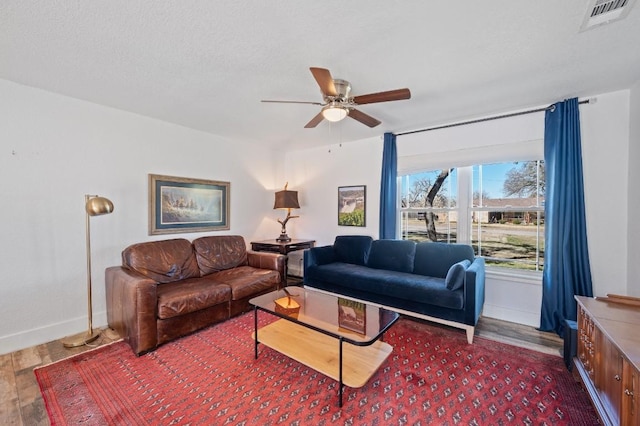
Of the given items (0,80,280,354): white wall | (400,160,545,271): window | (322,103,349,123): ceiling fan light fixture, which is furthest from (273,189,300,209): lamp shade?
(322,103,349,123): ceiling fan light fixture

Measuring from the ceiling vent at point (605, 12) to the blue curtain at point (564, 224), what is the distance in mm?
1376

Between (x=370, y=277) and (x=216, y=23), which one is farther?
(x=370, y=277)

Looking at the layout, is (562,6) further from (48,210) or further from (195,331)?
(48,210)

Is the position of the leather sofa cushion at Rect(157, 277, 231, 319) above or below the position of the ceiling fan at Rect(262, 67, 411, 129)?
below

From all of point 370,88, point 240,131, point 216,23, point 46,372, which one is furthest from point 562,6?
point 46,372

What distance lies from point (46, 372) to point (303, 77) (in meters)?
3.14

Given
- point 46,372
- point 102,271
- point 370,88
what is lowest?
point 46,372

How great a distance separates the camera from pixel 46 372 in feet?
6.88

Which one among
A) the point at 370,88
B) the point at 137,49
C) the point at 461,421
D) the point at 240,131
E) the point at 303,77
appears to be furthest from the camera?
the point at 240,131

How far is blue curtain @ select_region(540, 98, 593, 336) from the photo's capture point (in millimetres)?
2674

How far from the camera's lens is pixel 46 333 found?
2604mm

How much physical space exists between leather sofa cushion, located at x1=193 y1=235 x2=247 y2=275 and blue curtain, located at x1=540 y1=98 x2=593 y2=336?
Answer: 373 cm

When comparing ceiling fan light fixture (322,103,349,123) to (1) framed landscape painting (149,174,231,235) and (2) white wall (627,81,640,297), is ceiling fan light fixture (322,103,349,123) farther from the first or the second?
(2) white wall (627,81,640,297)

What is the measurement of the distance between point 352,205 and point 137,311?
3152mm
